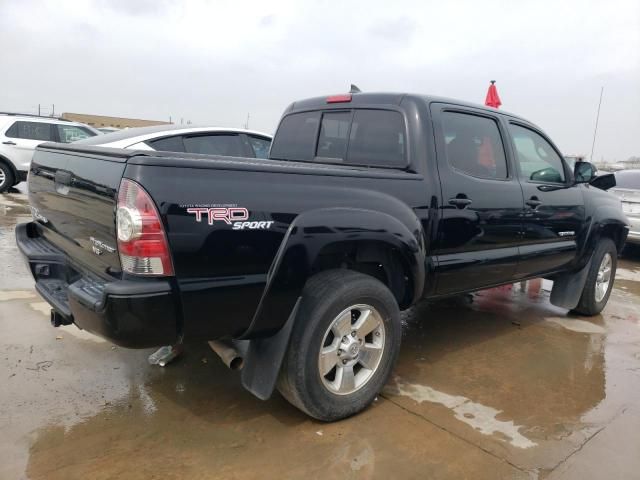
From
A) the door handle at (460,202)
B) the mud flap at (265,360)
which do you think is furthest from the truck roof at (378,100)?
the mud flap at (265,360)

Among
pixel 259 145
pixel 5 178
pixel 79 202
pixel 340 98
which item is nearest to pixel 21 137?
pixel 5 178

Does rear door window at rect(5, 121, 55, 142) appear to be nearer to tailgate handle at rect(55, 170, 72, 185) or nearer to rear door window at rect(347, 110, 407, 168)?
tailgate handle at rect(55, 170, 72, 185)

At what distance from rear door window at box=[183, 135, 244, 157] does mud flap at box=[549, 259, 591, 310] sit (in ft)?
13.3

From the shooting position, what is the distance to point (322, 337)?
108 inches

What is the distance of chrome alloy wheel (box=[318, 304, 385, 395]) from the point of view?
284 cm

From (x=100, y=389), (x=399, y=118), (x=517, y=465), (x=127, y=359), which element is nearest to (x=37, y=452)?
(x=100, y=389)

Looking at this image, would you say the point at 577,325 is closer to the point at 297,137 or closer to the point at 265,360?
the point at 297,137

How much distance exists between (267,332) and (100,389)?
4.16 ft

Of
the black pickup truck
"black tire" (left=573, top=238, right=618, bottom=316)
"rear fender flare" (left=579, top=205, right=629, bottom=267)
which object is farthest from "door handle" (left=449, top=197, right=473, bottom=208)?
"black tire" (left=573, top=238, right=618, bottom=316)

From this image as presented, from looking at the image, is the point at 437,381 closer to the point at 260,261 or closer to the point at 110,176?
the point at 260,261

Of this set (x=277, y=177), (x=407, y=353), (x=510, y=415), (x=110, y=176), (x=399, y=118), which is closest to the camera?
(x=110, y=176)

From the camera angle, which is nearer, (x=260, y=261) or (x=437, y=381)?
(x=260, y=261)

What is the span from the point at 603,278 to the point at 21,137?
11.4 metres

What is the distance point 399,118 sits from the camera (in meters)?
3.46
